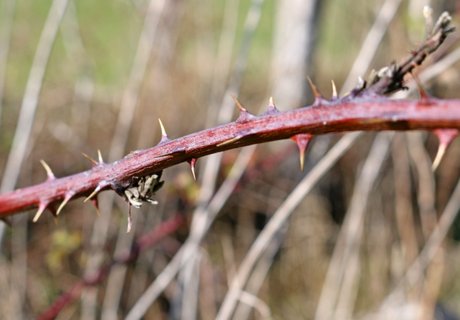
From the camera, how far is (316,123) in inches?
23.5

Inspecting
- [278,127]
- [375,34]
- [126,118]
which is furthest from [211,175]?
[278,127]

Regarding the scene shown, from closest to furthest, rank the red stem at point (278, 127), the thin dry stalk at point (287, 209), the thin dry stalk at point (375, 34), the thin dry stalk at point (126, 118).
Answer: the red stem at point (278, 127), the thin dry stalk at point (287, 209), the thin dry stalk at point (375, 34), the thin dry stalk at point (126, 118)

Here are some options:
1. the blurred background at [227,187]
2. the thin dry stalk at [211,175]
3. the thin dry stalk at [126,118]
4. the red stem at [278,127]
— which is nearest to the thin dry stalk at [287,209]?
the blurred background at [227,187]

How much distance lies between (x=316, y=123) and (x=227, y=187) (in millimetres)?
1148

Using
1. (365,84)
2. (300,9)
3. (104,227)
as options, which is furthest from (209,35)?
(365,84)

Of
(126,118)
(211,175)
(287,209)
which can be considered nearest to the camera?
(287,209)

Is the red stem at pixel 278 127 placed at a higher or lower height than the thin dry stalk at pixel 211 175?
lower

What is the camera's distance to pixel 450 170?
12.5 feet

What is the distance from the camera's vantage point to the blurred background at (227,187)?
5.89 ft

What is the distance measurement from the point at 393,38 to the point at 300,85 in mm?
556

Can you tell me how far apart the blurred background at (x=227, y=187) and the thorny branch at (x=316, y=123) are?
786mm

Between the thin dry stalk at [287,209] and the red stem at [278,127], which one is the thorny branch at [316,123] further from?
the thin dry stalk at [287,209]

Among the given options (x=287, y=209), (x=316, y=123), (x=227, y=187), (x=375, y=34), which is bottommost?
(x=316, y=123)

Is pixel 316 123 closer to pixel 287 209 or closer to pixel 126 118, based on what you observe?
pixel 287 209
